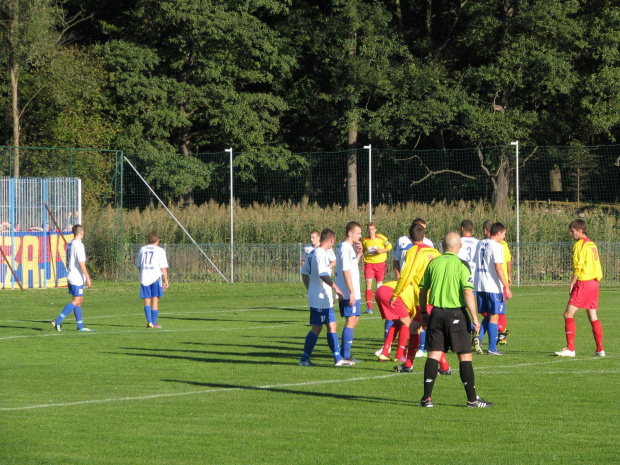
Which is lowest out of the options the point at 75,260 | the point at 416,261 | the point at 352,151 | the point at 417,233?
the point at 75,260

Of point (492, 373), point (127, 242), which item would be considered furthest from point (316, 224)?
point (492, 373)

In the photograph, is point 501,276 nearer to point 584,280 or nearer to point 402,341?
point 584,280

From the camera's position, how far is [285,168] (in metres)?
44.8

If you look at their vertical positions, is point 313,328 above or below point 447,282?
below

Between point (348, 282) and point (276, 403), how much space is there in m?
3.42

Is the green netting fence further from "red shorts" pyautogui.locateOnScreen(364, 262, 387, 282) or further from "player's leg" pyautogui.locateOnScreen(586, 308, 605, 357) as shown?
"player's leg" pyautogui.locateOnScreen(586, 308, 605, 357)

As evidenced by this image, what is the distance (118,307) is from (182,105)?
26.6 m

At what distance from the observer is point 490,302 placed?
1514cm

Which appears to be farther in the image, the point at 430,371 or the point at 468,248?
the point at 468,248

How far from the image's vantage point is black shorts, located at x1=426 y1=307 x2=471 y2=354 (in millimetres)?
9898

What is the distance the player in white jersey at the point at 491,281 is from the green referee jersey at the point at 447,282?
5.02 m

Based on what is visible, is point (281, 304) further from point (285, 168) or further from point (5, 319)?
point (285, 168)

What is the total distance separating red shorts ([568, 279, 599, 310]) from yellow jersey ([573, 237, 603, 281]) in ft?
0.29

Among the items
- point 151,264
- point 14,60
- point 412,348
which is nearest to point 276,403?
point 412,348
